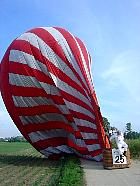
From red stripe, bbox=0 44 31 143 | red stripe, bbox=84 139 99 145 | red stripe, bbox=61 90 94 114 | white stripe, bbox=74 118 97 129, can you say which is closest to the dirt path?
red stripe, bbox=84 139 99 145

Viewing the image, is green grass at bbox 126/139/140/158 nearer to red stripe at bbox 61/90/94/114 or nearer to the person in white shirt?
the person in white shirt

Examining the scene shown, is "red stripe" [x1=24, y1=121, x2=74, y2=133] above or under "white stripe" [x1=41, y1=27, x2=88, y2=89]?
under

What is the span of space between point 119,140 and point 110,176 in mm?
3188

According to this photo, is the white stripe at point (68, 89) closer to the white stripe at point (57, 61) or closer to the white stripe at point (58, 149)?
the white stripe at point (57, 61)

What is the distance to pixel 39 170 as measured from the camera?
15.3 m

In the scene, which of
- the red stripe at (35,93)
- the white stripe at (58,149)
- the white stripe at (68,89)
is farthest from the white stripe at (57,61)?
the white stripe at (58,149)

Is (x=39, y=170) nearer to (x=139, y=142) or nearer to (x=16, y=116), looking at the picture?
(x=16, y=116)

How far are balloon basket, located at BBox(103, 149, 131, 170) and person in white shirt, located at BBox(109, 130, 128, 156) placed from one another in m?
0.19

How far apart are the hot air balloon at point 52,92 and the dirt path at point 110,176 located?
5.45 ft

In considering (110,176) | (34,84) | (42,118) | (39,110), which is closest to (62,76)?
(34,84)

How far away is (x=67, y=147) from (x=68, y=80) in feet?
9.92

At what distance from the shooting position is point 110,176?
12.8 meters

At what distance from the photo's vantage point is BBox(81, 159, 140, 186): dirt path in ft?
37.1

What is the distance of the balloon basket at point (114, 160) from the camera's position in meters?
15.1
